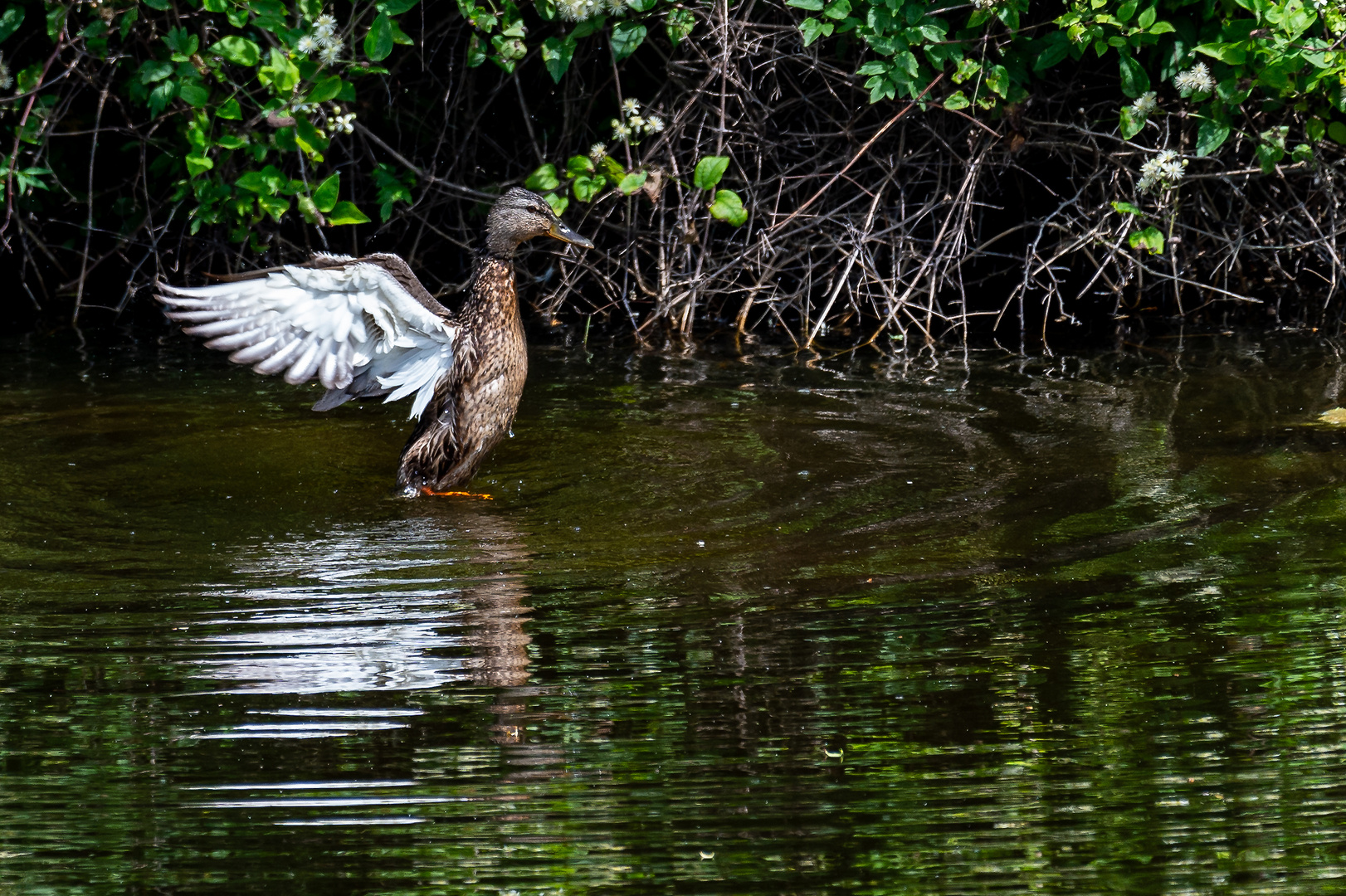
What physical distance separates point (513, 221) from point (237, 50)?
1.86m

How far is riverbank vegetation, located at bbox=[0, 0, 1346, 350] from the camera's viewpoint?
24.2 ft

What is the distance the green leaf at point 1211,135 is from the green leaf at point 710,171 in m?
2.23

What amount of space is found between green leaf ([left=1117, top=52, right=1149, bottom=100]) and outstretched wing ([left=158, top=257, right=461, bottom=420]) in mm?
3355

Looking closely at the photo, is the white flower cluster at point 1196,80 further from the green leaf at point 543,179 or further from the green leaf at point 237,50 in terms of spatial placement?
the green leaf at point 237,50

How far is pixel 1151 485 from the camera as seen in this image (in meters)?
5.43

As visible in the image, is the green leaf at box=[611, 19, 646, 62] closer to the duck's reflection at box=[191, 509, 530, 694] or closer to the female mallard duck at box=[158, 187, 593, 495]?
the female mallard duck at box=[158, 187, 593, 495]

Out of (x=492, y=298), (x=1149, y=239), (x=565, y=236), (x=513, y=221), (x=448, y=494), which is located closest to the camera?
(x=448, y=494)

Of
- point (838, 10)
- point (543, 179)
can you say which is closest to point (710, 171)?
point (543, 179)

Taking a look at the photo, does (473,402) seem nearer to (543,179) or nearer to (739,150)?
(543,179)

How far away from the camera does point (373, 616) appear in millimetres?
4234

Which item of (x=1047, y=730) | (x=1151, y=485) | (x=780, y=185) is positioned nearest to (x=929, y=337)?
(x=780, y=185)

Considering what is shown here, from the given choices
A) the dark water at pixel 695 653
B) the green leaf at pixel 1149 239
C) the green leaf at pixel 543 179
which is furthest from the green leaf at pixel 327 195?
the green leaf at pixel 1149 239

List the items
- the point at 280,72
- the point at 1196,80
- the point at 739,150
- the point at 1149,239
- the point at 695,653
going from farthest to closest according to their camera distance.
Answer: the point at 739,150
the point at 1149,239
the point at 280,72
the point at 1196,80
the point at 695,653

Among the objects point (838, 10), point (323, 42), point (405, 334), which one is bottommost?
point (405, 334)
